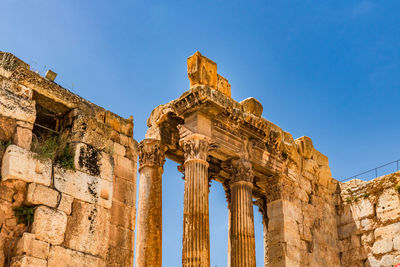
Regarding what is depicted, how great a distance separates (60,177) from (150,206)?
6728 mm

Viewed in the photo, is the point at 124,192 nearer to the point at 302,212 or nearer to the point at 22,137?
the point at 22,137

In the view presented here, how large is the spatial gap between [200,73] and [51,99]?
669cm

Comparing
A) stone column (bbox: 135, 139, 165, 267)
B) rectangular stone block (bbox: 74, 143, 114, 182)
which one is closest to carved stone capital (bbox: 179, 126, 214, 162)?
stone column (bbox: 135, 139, 165, 267)

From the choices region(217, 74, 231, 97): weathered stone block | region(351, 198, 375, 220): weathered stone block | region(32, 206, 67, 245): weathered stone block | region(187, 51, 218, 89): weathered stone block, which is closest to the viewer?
region(32, 206, 67, 245): weathered stone block

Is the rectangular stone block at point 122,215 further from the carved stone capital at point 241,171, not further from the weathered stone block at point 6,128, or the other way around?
the carved stone capital at point 241,171

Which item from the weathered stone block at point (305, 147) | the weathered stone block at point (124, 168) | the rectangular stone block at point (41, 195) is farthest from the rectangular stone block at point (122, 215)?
the weathered stone block at point (305, 147)

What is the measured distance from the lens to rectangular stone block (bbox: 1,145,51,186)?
8227mm

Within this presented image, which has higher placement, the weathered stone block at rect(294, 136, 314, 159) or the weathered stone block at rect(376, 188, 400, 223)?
the weathered stone block at rect(294, 136, 314, 159)

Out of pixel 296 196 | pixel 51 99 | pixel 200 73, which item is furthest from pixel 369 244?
pixel 51 99

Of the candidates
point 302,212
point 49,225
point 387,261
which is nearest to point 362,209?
point 387,261

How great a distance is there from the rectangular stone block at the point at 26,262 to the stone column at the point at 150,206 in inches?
268

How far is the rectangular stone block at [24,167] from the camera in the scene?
8.23 m

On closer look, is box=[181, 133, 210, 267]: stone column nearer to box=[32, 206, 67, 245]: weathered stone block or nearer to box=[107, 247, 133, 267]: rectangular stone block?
box=[107, 247, 133, 267]: rectangular stone block

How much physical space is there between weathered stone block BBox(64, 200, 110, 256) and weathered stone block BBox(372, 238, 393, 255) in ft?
35.4
